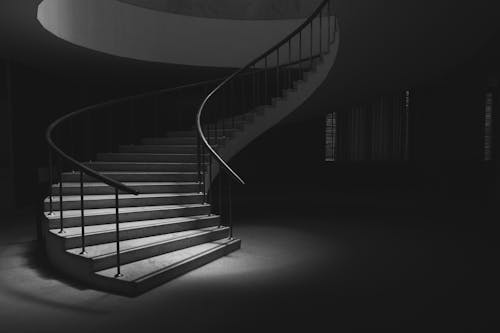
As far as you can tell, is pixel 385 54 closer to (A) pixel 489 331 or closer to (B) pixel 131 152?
(B) pixel 131 152

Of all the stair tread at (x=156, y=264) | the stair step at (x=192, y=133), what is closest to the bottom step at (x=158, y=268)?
the stair tread at (x=156, y=264)

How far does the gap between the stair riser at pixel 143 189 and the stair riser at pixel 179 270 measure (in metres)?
1.01

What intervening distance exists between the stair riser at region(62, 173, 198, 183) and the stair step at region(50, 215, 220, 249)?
2.28ft

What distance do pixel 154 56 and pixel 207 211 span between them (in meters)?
4.00

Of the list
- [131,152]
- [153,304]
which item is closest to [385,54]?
[131,152]

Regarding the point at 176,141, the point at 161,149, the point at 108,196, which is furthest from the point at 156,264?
the point at 176,141

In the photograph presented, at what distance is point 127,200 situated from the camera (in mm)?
4727

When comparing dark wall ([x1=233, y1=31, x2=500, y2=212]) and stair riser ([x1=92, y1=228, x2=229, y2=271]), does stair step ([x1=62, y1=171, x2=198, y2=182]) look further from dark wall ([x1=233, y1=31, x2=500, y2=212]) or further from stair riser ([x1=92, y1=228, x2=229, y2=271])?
dark wall ([x1=233, y1=31, x2=500, y2=212])

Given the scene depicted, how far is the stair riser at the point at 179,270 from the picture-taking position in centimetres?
335

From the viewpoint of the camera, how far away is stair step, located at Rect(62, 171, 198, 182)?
534cm

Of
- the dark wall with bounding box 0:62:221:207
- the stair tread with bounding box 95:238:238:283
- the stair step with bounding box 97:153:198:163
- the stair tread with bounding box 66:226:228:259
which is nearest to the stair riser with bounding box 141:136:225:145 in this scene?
the stair step with bounding box 97:153:198:163

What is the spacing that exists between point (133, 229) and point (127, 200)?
2.04 feet

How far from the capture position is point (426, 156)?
32.4ft

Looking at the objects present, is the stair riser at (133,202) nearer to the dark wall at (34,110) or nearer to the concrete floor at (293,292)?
the concrete floor at (293,292)
